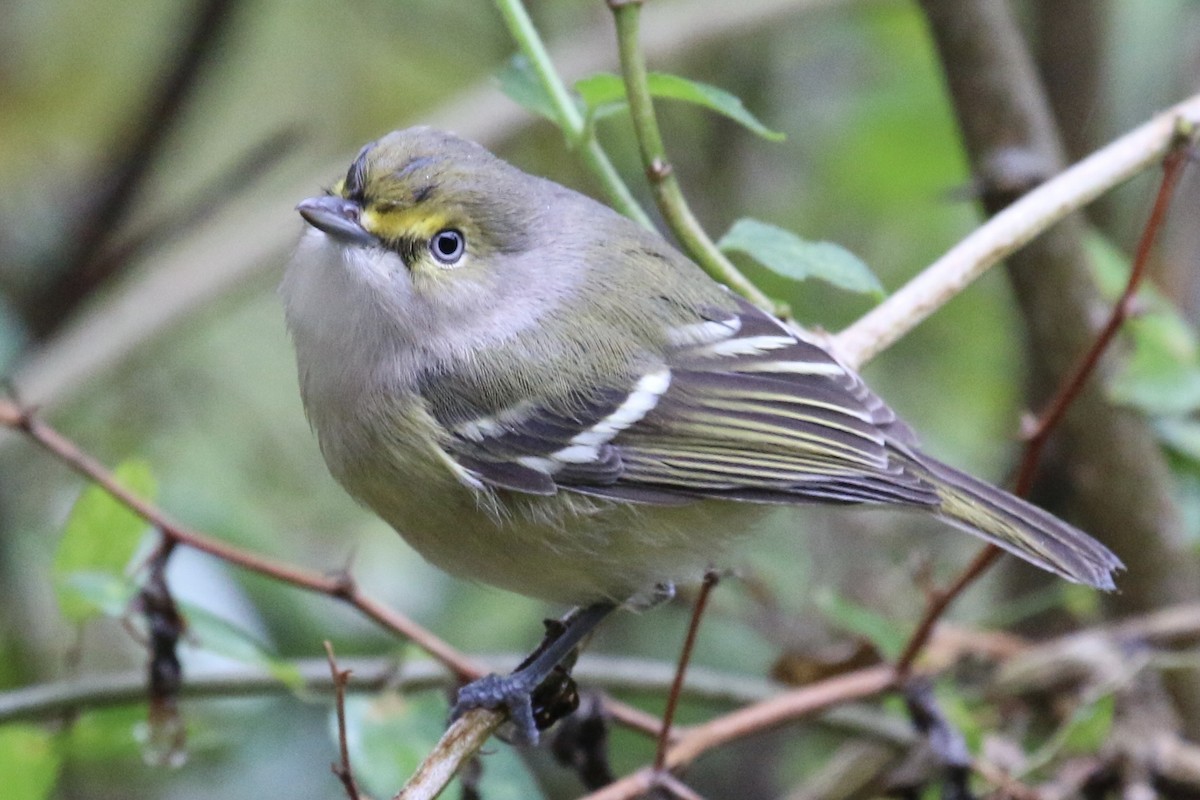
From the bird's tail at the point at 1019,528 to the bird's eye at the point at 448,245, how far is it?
84 cm

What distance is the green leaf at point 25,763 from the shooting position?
2.18 m

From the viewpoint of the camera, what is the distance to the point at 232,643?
7.29 ft

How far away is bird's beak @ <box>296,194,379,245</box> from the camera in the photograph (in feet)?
6.85

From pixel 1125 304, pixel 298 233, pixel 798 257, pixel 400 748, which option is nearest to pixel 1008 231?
pixel 1125 304

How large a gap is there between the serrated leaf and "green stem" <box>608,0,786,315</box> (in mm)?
911

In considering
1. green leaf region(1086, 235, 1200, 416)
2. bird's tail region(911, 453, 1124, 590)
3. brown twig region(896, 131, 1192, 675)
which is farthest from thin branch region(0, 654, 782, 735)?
green leaf region(1086, 235, 1200, 416)

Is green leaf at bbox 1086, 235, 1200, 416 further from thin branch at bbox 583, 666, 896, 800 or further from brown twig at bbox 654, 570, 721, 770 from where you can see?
brown twig at bbox 654, 570, 721, 770

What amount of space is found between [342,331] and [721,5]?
1999 millimetres

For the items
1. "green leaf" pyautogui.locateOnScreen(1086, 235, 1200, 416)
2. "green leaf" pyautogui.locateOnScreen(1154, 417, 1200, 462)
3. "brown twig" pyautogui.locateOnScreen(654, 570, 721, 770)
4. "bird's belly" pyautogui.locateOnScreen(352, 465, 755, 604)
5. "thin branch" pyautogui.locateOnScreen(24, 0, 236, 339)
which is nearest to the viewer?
"brown twig" pyautogui.locateOnScreen(654, 570, 721, 770)

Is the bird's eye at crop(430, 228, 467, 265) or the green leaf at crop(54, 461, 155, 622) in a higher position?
the bird's eye at crop(430, 228, 467, 265)

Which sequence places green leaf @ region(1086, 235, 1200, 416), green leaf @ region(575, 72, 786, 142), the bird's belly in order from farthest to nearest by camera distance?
green leaf @ region(1086, 235, 1200, 416)
the bird's belly
green leaf @ region(575, 72, 786, 142)

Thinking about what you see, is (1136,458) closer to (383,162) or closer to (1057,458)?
(1057,458)

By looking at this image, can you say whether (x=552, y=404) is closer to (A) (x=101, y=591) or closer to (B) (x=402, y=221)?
(B) (x=402, y=221)

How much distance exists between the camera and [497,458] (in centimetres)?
225
